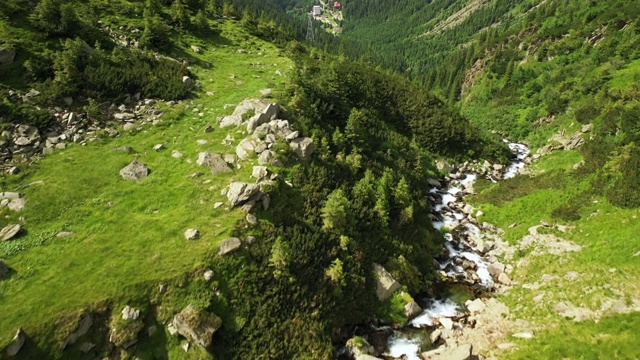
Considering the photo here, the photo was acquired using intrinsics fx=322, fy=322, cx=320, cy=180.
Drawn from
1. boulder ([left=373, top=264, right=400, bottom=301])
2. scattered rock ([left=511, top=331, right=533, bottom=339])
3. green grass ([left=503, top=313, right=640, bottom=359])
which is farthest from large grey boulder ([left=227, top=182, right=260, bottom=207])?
scattered rock ([left=511, top=331, right=533, bottom=339])

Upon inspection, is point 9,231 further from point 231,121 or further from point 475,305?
point 475,305

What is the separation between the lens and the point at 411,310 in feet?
89.0

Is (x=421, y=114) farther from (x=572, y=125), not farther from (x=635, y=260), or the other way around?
(x=635, y=260)

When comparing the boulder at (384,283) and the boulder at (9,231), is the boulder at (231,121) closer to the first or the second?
the boulder at (9,231)

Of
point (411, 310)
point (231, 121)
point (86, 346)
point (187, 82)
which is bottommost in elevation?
point (86, 346)

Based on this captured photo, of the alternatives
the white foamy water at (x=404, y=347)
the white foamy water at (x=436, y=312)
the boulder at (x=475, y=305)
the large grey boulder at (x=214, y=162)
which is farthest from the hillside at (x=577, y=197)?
the large grey boulder at (x=214, y=162)

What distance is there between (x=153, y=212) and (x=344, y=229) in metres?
16.0

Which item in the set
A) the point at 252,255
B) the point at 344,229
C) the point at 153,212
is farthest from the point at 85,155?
the point at 344,229

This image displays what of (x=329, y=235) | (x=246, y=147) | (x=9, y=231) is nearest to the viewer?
(x=9, y=231)

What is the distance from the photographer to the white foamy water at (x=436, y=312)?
2689 cm

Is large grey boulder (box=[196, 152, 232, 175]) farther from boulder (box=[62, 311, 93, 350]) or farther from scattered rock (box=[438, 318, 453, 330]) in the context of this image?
scattered rock (box=[438, 318, 453, 330])

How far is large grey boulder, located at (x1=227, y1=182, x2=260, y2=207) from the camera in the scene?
26.0 m

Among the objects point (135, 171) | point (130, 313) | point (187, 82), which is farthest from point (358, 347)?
point (187, 82)

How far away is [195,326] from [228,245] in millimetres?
5572
